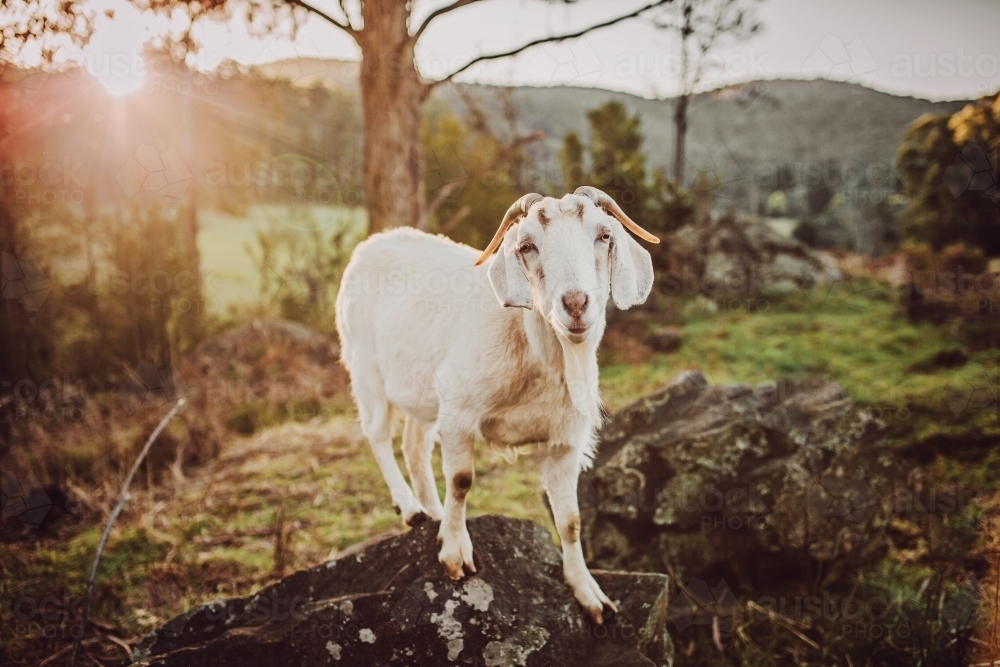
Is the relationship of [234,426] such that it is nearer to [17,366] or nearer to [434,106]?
[17,366]

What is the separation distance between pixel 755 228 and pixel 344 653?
15.0 metres

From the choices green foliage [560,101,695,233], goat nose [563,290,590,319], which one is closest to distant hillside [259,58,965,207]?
green foliage [560,101,695,233]

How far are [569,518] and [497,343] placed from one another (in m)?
1.18

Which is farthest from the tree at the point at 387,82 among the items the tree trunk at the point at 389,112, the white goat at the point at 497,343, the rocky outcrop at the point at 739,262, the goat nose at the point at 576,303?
the rocky outcrop at the point at 739,262

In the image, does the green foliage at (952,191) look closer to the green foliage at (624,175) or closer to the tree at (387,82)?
the green foliage at (624,175)

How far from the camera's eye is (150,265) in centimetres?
1137

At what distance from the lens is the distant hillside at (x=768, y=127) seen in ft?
97.2

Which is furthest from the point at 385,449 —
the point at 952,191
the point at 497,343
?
the point at 952,191

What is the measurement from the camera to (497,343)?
332 cm

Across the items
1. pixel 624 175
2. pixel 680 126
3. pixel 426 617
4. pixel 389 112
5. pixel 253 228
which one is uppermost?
pixel 680 126

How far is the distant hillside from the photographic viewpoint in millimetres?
29641

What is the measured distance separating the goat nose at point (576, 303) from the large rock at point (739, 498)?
2.66 m

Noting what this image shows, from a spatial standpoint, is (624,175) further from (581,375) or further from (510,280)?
(510,280)

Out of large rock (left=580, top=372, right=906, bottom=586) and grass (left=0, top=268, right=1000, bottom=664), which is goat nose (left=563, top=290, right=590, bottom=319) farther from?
grass (left=0, top=268, right=1000, bottom=664)
